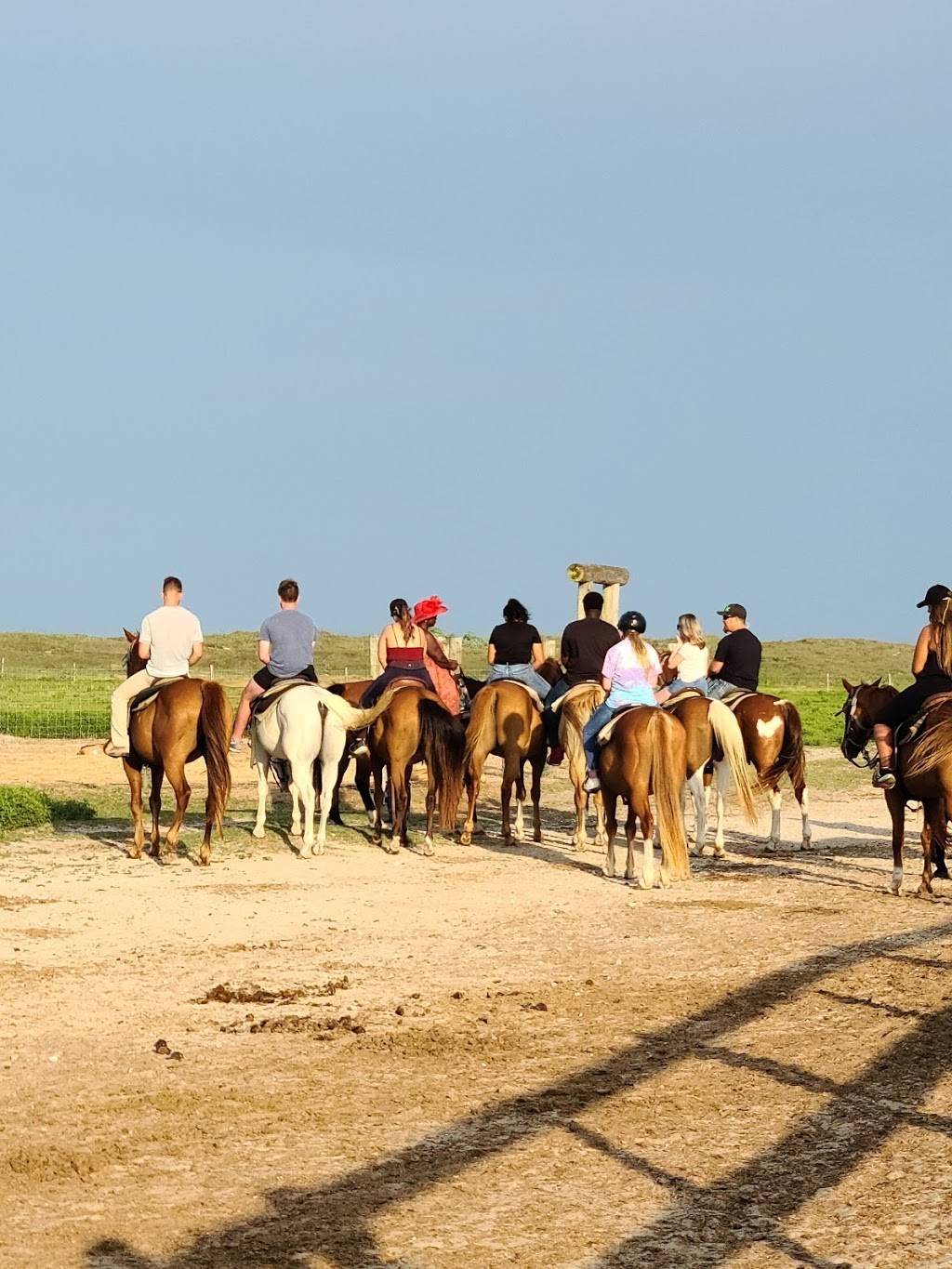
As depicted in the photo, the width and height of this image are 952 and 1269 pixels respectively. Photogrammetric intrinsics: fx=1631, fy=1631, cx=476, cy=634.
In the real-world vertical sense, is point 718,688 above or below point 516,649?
below

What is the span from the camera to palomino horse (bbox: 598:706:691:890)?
13797 millimetres

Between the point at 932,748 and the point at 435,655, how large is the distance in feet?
20.7

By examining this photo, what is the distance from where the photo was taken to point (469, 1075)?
7.73 metres

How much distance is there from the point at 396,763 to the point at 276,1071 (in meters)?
8.48

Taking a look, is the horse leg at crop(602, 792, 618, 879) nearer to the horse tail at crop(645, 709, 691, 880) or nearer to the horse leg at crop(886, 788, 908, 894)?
the horse tail at crop(645, 709, 691, 880)

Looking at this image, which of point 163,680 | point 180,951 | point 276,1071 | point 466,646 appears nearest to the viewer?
point 276,1071

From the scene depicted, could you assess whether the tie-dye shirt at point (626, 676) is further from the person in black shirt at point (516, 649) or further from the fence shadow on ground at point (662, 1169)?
the fence shadow on ground at point (662, 1169)

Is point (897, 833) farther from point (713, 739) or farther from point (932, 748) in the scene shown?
point (713, 739)

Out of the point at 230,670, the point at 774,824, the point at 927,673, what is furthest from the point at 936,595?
the point at 230,670

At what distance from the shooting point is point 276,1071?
307 inches

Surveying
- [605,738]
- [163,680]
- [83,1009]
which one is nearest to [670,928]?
[605,738]

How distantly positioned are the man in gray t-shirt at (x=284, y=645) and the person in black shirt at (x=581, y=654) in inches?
103

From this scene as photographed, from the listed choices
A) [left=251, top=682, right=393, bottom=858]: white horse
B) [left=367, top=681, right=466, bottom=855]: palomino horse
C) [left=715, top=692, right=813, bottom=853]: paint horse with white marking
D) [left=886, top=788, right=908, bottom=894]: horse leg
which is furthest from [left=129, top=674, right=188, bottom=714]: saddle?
[left=886, top=788, right=908, bottom=894]: horse leg

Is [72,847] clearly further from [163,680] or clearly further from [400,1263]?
[400,1263]
